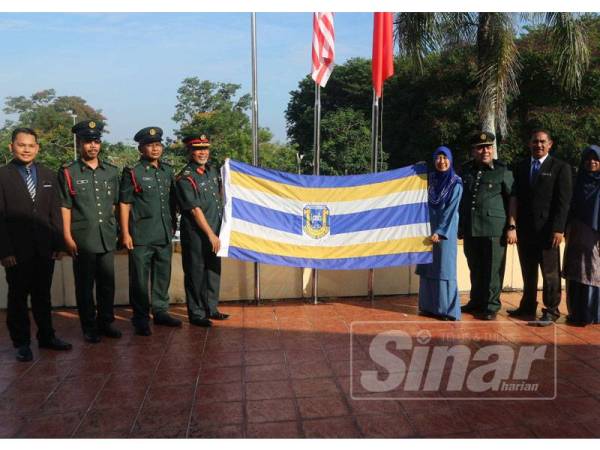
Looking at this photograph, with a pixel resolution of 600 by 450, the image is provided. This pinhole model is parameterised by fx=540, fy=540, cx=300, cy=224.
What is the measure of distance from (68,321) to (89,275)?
34.3 inches

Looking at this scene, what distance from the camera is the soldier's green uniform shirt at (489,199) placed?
455 cm

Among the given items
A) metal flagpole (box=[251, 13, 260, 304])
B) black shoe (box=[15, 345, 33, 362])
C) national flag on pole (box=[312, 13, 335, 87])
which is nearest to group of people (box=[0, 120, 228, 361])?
black shoe (box=[15, 345, 33, 362])

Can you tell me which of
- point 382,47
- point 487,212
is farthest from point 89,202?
point 382,47

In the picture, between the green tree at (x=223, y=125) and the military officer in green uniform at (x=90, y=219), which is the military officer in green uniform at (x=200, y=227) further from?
the green tree at (x=223, y=125)

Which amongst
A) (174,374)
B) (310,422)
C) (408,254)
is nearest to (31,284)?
(174,374)

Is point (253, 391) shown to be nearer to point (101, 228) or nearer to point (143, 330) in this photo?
point (143, 330)

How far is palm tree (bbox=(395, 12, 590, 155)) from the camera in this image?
32.4 ft

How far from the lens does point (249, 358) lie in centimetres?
365

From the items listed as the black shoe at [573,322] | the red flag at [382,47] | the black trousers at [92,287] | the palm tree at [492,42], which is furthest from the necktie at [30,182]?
the palm tree at [492,42]

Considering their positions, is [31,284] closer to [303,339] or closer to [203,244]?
[203,244]


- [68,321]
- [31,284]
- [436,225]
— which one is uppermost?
[436,225]

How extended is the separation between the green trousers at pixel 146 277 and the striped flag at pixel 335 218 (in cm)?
73

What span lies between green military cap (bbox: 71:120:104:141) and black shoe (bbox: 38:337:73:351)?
1.46m

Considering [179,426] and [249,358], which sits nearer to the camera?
[179,426]
